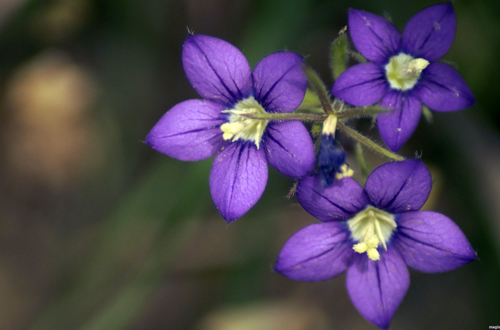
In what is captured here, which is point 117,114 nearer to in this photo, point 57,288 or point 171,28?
point 171,28

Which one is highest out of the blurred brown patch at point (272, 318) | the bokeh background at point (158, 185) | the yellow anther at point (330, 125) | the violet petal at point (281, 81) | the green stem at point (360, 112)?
the violet petal at point (281, 81)

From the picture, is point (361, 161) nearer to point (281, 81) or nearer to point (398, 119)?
point (398, 119)

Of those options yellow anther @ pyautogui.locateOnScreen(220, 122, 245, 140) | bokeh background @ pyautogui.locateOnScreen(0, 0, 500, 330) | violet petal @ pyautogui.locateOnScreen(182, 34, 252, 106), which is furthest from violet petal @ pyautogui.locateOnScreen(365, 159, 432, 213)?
bokeh background @ pyautogui.locateOnScreen(0, 0, 500, 330)

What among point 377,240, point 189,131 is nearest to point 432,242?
point 377,240

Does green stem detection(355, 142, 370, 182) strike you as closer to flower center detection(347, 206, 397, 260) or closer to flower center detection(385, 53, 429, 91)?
flower center detection(347, 206, 397, 260)

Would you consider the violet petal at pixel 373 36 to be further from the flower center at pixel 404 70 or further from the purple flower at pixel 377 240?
the purple flower at pixel 377 240

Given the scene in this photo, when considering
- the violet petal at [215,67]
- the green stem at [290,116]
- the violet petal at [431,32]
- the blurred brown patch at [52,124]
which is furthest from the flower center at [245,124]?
the blurred brown patch at [52,124]
